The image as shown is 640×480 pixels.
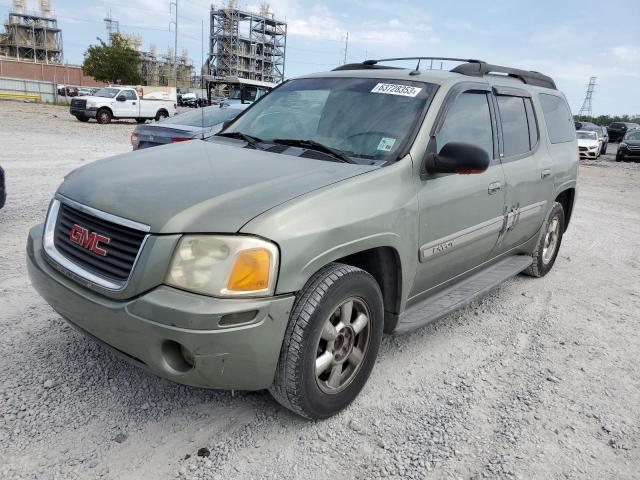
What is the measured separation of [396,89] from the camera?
11.4 ft

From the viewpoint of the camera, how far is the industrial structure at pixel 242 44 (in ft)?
281

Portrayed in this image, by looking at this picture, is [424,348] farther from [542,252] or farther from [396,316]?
[542,252]

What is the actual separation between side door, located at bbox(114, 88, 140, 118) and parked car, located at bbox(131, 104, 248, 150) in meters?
17.6

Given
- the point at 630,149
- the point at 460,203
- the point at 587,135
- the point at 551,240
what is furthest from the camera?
the point at 587,135

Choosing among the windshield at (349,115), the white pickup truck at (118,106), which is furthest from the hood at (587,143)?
the windshield at (349,115)

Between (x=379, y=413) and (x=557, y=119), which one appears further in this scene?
(x=557, y=119)

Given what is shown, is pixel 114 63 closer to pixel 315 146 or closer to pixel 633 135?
pixel 633 135

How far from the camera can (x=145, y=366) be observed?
7.79 feet

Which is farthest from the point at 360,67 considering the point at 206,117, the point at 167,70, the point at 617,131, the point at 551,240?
the point at 167,70

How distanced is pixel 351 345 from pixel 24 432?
1657 millimetres

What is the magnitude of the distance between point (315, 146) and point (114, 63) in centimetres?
6287

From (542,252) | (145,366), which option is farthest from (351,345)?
(542,252)

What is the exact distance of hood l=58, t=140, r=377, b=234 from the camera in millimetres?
2336

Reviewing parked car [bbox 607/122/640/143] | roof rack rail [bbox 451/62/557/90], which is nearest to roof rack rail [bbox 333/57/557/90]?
→ roof rack rail [bbox 451/62/557/90]
